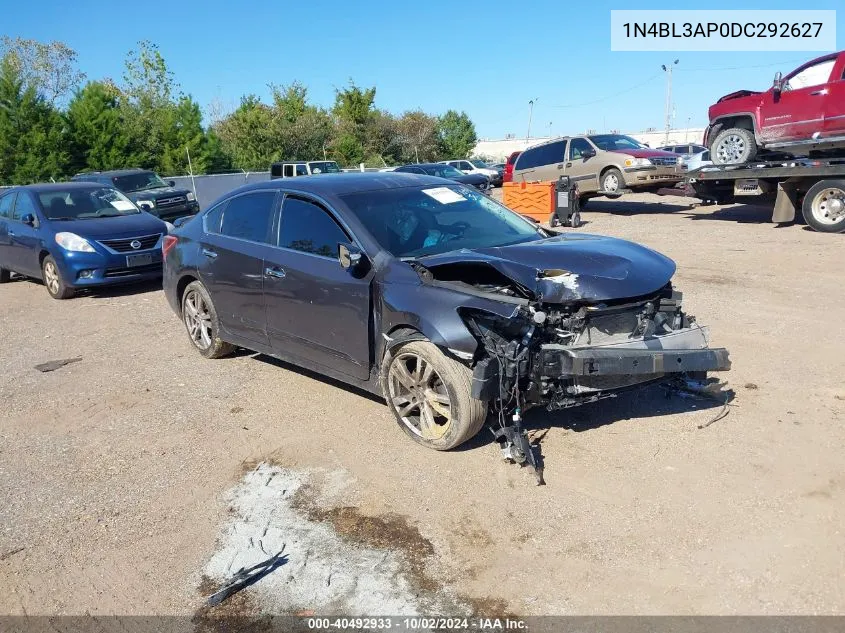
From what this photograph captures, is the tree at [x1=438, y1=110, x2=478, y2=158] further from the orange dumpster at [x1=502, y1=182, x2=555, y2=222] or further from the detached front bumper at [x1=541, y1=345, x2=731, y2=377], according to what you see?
the detached front bumper at [x1=541, y1=345, x2=731, y2=377]

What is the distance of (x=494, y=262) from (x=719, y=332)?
3.55 m

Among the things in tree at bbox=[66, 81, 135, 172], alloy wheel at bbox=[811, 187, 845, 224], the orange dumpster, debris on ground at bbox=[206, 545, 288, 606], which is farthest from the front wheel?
tree at bbox=[66, 81, 135, 172]

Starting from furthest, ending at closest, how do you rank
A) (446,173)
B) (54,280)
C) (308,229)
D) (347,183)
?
1. (446,173)
2. (54,280)
3. (347,183)
4. (308,229)

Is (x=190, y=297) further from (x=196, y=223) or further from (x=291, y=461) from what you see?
(x=291, y=461)

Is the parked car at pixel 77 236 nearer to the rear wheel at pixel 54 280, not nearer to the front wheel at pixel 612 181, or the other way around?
the rear wheel at pixel 54 280

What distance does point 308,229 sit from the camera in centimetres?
536

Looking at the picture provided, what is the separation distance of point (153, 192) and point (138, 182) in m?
0.73

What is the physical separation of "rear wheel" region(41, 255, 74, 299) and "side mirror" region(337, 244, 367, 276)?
7.20 m

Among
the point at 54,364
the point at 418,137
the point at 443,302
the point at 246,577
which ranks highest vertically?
the point at 418,137

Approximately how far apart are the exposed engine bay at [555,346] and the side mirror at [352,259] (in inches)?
17.9

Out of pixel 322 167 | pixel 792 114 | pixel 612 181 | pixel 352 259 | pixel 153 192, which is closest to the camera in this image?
pixel 352 259

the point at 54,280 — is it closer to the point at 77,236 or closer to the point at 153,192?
the point at 77,236

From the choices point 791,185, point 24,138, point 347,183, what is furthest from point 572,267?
point 24,138

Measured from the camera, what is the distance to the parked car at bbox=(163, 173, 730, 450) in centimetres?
416
